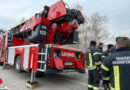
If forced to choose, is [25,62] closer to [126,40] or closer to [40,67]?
[40,67]

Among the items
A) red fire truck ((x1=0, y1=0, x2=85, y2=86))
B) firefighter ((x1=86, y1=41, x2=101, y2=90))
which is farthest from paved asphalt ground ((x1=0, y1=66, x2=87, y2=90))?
firefighter ((x1=86, y1=41, x2=101, y2=90))

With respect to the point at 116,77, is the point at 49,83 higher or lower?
lower

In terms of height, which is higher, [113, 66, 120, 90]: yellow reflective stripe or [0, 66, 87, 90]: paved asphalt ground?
[113, 66, 120, 90]: yellow reflective stripe

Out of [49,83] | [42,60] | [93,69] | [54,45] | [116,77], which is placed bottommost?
[49,83]

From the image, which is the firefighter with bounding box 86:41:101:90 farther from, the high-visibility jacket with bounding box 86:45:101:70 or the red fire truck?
the red fire truck

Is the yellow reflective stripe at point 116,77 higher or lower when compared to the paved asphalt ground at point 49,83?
higher

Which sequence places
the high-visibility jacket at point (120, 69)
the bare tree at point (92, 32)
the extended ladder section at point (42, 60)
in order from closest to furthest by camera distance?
the high-visibility jacket at point (120, 69)
the extended ladder section at point (42, 60)
the bare tree at point (92, 32)

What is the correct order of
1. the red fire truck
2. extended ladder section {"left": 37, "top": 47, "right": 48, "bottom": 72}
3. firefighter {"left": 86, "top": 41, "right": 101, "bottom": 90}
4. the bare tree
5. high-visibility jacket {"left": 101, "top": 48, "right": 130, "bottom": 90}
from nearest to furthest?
high-visibility jacket {"left": 101, "top": 48, "right": 130, "bottom": 90}
firefighter {"left": 86, "top": 41, "right": 101, "bottom": 90}
extended ladder section {"left": 37, "top": 47, "right": 48, "bottom": 72}
the red fire truck
the bare tree

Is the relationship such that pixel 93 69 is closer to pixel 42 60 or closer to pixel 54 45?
pixel 54 45

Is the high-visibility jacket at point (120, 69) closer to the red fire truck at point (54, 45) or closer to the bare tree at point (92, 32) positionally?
the red fire truck at point (54, 45)

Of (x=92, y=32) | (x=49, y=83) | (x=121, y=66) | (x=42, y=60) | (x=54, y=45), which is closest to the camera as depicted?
(x=121, y=66)

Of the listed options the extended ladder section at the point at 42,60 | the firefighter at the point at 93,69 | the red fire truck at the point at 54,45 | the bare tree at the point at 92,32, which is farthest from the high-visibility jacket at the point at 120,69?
the bare tree at the point at 92,32

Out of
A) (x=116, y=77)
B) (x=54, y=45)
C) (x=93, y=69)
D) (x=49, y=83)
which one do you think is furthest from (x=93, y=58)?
(x=49, y=83)

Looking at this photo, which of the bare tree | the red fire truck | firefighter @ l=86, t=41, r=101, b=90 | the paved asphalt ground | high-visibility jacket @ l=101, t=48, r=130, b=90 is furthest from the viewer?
the bare tree
